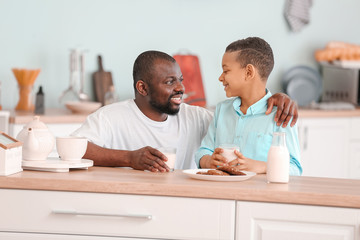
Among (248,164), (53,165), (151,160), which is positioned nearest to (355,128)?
(248,164)

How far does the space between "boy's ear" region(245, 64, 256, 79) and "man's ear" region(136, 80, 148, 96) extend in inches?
15.9

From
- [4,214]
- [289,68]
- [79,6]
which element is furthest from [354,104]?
[4,214]

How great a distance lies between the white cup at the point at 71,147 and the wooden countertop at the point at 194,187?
0.39 ft

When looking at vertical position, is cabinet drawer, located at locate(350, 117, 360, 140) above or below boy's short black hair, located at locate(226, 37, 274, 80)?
below

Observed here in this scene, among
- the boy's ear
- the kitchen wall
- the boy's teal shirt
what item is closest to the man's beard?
the boy's teal shirt

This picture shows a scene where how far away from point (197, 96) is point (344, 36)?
4.85 ft

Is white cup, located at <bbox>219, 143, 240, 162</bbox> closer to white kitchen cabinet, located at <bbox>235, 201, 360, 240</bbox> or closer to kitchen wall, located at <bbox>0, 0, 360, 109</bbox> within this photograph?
white kitchen cabinet, located at <bbox>235, 201, 360, 240</bbox>

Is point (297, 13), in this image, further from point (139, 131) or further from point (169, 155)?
point (169, 155)

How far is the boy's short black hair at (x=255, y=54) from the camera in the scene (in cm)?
224

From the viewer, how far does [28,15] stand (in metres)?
3.97

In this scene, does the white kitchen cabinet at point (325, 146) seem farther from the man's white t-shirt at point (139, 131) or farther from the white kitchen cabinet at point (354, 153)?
the man's white t-shirt at point (139, 131)

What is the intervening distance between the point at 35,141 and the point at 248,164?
0.68 metres

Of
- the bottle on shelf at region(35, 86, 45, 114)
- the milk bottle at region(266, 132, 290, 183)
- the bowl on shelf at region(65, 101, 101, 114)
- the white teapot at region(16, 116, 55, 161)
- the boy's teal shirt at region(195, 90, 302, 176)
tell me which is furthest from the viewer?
the bowl on shelf at region(65, 101, 101, 114)

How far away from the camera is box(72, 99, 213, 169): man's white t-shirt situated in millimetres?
2361
